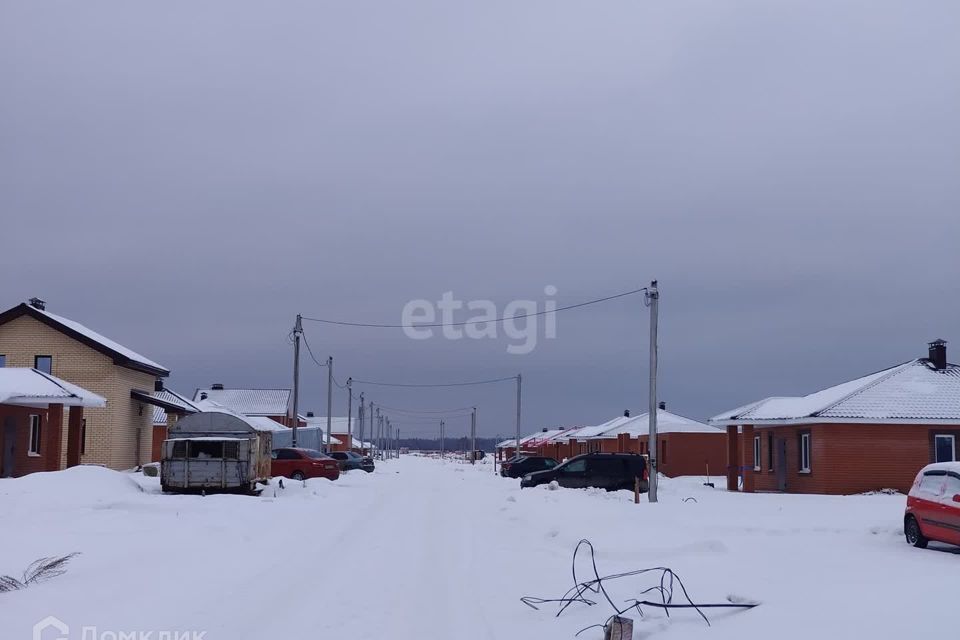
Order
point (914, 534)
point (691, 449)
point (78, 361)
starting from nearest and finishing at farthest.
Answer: point (914, 534) → point (78, 361) → point (691, 449)

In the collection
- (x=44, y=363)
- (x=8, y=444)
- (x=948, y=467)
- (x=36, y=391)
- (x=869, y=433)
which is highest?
(x=44, y=363)

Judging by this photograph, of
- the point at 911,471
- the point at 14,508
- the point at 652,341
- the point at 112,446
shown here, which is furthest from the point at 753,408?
the point at 14,508

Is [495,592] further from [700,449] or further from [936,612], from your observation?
[700,449]

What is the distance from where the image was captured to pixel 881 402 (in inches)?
1435

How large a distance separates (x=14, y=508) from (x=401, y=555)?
10256 millimetres

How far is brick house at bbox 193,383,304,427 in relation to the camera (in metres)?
89.1

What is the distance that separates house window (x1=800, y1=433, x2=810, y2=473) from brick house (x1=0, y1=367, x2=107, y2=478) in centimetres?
2672

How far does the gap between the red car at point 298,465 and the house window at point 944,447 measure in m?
25.0

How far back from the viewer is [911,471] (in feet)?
116

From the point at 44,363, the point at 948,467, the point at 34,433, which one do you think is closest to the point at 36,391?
the point at 34,433

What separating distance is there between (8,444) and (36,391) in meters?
4.59

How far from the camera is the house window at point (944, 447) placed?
116 ft
